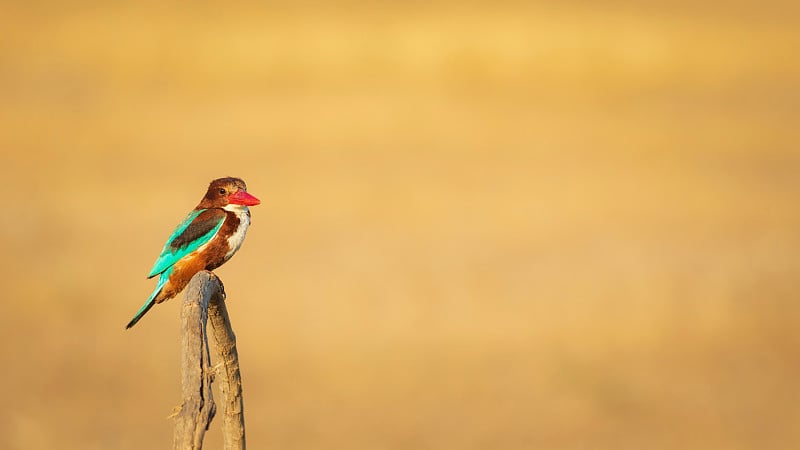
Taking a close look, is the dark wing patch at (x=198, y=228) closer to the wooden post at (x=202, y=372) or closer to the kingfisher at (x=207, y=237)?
the kingfisher at (x=207, y=237)

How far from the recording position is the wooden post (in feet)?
13.9

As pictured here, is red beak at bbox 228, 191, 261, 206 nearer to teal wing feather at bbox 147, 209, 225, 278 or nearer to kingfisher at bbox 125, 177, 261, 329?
kingfisher at bbox 125, 177, 261, 329

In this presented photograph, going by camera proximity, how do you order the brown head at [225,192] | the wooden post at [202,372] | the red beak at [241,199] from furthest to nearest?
the brown head at [225,192] < the red beak at [241,199] < the wooden post at [202,372]

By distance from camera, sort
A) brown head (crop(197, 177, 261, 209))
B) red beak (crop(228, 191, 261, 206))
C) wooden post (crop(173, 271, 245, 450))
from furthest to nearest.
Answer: brown head (crop(197, 177, 261, 209)) < red beak (crop(228, 191, 261, 206)) < wooden post (crop(173, 271, 245, 450))

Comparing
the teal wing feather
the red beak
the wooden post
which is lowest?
the wooden post

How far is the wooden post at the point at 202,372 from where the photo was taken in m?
4.24

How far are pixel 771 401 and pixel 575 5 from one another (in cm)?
1400

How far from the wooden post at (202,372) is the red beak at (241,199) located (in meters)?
0.54

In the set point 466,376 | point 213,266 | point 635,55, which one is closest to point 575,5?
point 635,55

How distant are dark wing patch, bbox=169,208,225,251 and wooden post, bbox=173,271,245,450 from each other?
2.06 feet

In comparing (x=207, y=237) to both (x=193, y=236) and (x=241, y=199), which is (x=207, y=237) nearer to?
(x=193, y=236)

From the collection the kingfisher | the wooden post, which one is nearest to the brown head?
the kingfisher

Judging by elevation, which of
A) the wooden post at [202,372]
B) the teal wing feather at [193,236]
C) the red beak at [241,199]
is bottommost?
the wooden post at [202,372]

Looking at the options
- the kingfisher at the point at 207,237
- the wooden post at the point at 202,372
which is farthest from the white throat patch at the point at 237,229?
the wooden post at the point at 202,372
